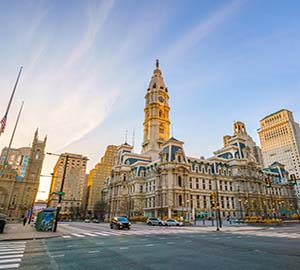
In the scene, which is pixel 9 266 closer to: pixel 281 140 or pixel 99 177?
pixel 99 177

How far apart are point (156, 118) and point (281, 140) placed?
367 feet

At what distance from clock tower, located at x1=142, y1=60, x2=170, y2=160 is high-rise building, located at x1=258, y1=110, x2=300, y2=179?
99.9m

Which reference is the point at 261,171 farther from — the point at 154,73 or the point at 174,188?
the point at 154,73

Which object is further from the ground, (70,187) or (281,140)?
(281,140)

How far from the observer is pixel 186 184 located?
205 ft

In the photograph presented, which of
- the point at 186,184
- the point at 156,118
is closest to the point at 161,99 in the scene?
the point at 156,118

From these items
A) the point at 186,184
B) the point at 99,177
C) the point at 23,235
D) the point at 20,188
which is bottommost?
the point at 23,235

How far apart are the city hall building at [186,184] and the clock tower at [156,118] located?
1.45ft

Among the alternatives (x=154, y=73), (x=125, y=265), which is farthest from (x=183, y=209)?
→ (x=154, y=73)

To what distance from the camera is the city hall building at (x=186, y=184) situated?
6188cm

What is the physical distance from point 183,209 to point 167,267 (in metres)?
53.3

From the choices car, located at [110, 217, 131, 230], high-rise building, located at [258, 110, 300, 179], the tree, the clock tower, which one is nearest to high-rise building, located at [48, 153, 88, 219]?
the tree

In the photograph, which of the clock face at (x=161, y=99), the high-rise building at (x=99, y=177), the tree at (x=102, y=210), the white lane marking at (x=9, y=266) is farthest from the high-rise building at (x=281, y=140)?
the white lane marking at (x=9, y=266)

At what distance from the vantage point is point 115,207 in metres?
79.7
